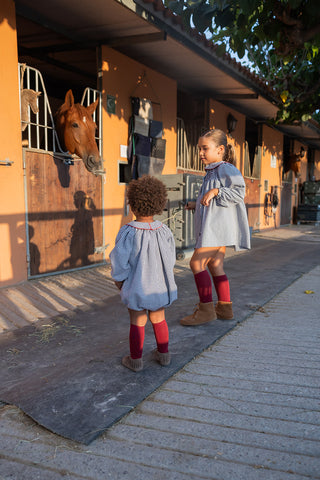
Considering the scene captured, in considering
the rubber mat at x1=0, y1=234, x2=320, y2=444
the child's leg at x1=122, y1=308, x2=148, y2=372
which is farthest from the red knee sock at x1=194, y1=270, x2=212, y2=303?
the child's leg at x1=122, y1=308, x2=148, y2=372

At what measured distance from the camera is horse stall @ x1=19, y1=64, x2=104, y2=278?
4.96 m

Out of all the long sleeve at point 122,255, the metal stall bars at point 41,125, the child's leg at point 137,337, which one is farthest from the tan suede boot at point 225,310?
the metal stall bars at point 41,125

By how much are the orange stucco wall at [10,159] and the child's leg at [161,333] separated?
2.84m

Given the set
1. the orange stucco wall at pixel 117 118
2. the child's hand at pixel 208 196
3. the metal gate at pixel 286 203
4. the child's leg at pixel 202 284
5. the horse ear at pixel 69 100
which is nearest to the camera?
the child's hand at pixel 208 196

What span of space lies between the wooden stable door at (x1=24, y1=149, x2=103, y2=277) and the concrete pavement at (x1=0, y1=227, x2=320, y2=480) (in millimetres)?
3251

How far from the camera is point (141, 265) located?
2410mm

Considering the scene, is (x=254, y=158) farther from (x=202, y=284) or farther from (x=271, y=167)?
(x=202, y=284)

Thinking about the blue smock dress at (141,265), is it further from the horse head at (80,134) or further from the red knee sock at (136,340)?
the horse head at (80,134)

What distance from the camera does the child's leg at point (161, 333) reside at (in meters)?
2.51

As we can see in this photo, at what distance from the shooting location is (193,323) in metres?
3.43

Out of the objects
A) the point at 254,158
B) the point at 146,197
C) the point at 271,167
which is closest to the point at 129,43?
the point at 146,197

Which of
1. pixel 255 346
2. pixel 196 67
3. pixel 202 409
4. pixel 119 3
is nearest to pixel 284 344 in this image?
pixel 255 346

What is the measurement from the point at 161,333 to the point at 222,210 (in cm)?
133

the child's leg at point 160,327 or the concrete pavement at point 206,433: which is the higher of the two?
the child's leg at point 160,327
